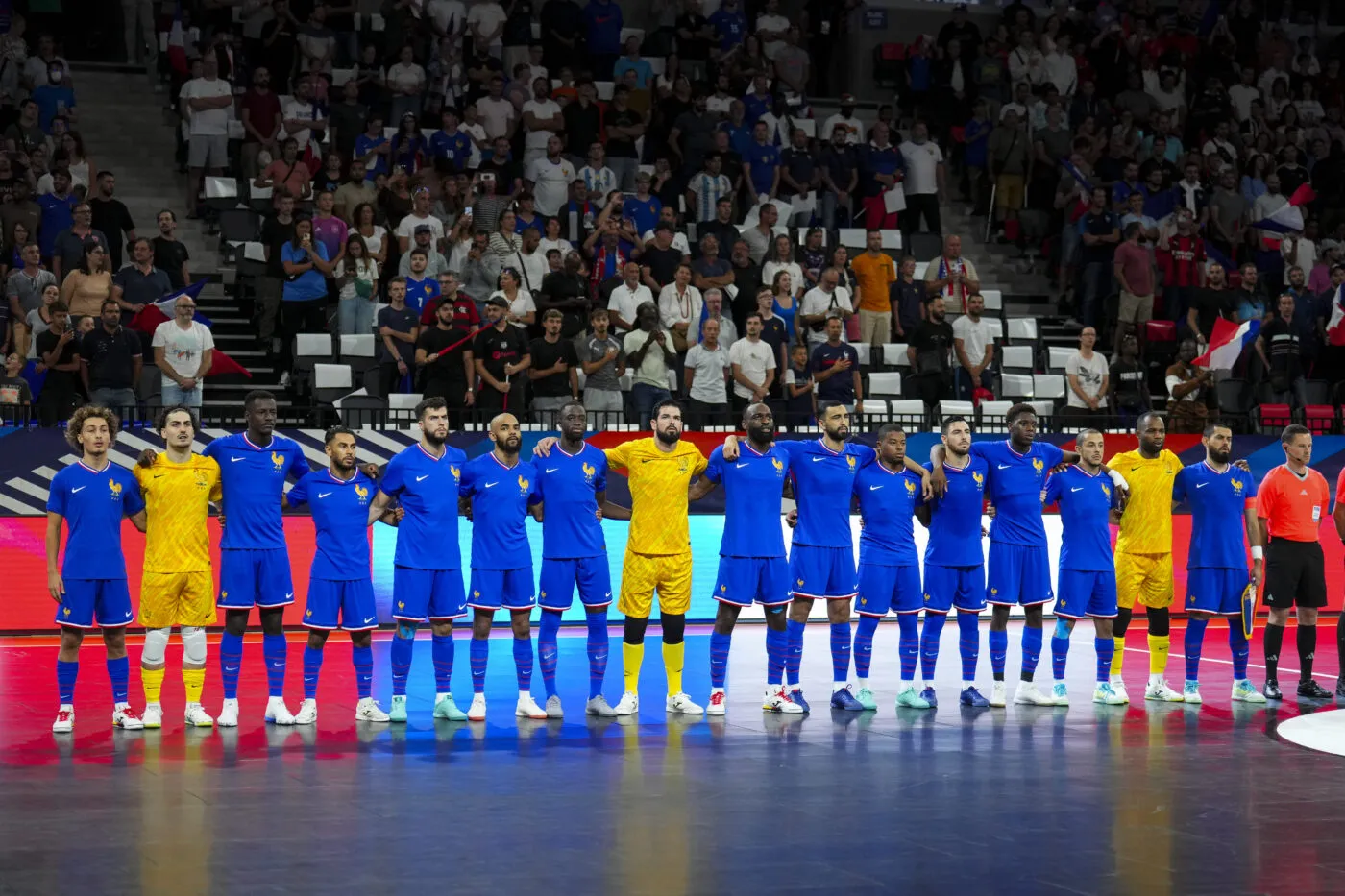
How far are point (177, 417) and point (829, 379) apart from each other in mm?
10114

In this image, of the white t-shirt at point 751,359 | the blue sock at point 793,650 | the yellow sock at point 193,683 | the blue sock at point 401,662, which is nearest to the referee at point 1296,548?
the blue sock at point 793,650

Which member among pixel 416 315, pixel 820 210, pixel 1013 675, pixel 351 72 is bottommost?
pixel 1013 675

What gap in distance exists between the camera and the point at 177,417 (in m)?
12.3

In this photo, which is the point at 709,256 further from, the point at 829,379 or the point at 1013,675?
the point at 1013,675

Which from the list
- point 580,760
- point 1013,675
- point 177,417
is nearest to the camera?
point 580,760

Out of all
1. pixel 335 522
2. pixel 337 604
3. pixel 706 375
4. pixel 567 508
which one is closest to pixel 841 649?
pixel 567 508

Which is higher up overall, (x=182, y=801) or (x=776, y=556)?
(x=776, y=556)

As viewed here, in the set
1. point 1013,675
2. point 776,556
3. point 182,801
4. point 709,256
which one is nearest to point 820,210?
point 709,256

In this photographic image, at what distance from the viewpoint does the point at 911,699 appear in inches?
541

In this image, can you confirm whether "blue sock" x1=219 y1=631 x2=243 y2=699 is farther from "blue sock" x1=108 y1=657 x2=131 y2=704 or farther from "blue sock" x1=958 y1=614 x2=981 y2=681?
"blue sock" x1=958 y1=614 x2=981 y2=681

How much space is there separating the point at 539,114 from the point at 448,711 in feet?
42.4

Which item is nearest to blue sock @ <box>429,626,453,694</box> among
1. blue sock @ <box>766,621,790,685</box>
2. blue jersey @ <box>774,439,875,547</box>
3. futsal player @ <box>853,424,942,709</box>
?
blue sock @ <box>766,621,790,685</box>

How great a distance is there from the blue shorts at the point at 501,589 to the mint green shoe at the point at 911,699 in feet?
10.0

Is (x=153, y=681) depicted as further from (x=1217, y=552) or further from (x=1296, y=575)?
(x=1296, y=575)
